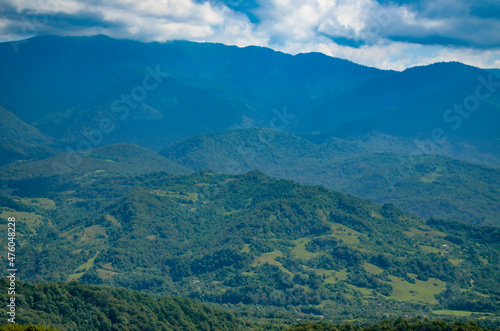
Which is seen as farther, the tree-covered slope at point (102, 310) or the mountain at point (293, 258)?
the mountain at point (293, 258)

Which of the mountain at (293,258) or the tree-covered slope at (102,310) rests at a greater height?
the mountain at (293,258)

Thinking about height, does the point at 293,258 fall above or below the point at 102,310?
above

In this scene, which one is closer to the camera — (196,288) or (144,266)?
(196,288)

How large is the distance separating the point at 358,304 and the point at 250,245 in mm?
40595

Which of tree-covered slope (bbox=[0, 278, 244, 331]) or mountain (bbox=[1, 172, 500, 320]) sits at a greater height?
mountain (bbox=[1, 172, 500, 320])

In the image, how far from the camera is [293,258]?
157m

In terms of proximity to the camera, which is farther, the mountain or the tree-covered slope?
the mountain

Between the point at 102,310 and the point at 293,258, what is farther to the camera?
the point at 293,258

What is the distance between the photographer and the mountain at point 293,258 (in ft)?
455

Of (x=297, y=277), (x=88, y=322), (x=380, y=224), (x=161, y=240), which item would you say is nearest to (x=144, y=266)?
(x=161, y=240)

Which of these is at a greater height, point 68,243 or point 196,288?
point 68,243

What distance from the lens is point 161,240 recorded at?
189m

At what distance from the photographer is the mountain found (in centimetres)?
13862

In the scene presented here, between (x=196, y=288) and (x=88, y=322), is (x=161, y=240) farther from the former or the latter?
(x=88, y=322)
